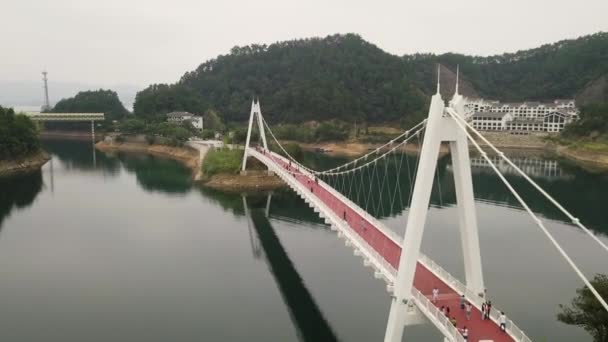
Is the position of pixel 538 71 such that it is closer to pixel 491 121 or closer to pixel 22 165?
pixel 491 121

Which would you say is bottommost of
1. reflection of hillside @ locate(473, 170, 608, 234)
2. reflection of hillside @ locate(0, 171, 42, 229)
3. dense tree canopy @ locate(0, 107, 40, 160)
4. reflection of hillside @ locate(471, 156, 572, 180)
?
reflection of hillside @ locate(0, 171, 42, 229)

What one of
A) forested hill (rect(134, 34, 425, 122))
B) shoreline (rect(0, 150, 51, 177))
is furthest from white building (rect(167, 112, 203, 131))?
shoreline (rect(0, 150, 51, 177))

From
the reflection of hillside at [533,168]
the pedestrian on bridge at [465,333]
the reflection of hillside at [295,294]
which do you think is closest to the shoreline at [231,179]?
the reflection of hillside at [295,294]

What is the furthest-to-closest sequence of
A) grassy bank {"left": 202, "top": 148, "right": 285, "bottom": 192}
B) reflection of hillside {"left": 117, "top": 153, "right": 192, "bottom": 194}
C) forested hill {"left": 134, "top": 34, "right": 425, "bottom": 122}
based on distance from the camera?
forested hill {"left": 134, "top": 34, "right": 425, "bottom": 122} → reflection of hillside {"left": 117, "top": 153, "right": 192, "bottom": 194} → grassy bank {"left": 202, "top": 148, "right": 285, "bottom": 192}

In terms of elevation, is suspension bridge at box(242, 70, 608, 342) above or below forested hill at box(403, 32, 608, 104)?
below

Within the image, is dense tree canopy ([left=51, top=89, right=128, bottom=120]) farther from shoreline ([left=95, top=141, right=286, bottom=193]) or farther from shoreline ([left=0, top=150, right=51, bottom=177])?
shoreline ([left=95, top=141, right=286, bottom=193])

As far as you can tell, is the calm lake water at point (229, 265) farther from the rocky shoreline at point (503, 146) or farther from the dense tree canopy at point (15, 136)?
the rocky shoreline at point (503, 146)

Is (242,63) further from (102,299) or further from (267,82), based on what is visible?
(102,299)
